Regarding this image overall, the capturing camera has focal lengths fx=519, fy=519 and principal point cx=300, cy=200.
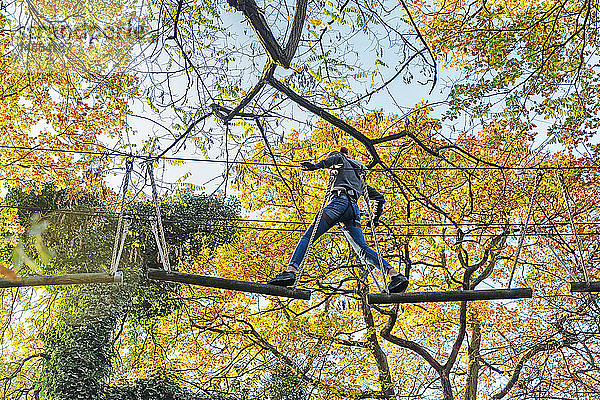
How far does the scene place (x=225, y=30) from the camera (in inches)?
281

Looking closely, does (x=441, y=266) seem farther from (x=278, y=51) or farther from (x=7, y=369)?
(x=7, y=369)

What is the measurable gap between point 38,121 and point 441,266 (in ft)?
32.6

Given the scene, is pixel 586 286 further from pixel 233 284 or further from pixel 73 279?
pixel 73 279

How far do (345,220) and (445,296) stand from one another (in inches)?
47.5

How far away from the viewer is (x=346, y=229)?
17.4ft

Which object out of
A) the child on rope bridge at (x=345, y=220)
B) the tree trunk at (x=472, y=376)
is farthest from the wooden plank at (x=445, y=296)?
the tree trunk at (x=472, y=376)

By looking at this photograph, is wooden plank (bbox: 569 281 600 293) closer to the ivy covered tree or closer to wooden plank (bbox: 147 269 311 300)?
wooden plank (bbox: 147 269 311 300)

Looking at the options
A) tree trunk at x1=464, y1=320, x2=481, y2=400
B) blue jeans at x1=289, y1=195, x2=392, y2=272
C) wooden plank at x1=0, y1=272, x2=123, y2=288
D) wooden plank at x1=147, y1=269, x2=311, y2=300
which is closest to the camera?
wooden plank at x1=147, y1=269, x2=311, y2=300

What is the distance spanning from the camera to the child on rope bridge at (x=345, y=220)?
4.88 metres

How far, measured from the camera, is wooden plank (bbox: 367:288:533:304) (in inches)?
186

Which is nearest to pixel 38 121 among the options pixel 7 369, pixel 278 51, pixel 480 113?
pixel 7 369

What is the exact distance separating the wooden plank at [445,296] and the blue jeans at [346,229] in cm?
33

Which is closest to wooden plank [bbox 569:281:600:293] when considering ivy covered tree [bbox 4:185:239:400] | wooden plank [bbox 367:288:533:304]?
wooden plank [bbox 367:288:533:304]

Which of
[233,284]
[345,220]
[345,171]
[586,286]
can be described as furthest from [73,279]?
[586,286]
